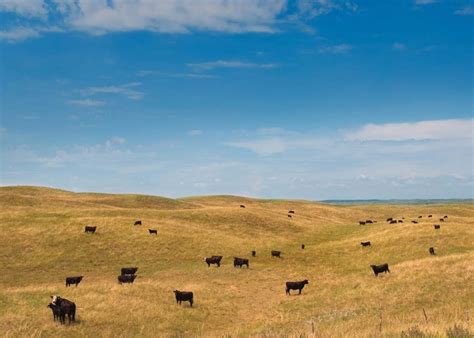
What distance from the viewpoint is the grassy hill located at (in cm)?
2317

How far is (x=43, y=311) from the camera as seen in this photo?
24266mm

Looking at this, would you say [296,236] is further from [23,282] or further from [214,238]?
[23,282]

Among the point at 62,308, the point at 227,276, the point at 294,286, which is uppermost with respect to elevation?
the point at 62,308

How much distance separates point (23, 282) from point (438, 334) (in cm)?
3641

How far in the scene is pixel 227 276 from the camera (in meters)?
39.8

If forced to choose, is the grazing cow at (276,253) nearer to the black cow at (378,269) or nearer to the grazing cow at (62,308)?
the black cow at (378,269)

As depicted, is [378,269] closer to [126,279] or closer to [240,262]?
[240,262]

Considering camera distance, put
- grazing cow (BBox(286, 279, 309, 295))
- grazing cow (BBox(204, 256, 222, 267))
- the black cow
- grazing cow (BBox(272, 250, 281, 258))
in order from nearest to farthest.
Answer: grazing cow (BBox(286, 279, 309, 295))
the black cow
grazing cow (BBox(204, 256, 222, 267))
grazing cow (BBox(272, 250, 281, 258))

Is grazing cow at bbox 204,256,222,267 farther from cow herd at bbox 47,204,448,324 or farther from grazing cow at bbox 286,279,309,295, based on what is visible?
grazing cow at bbox 286,279,309,295

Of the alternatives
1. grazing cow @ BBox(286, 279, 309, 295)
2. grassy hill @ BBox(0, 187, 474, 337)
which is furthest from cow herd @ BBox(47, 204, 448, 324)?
grassy hill @ BBox(0, 187, 474, 337)

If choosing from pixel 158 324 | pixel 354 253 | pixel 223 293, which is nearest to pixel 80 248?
pixel 223 293

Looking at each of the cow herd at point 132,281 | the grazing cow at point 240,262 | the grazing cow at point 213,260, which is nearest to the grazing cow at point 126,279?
the cow herd at point 132,281

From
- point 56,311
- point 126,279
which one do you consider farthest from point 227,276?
point 56,311

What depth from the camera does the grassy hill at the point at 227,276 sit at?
912 inches
